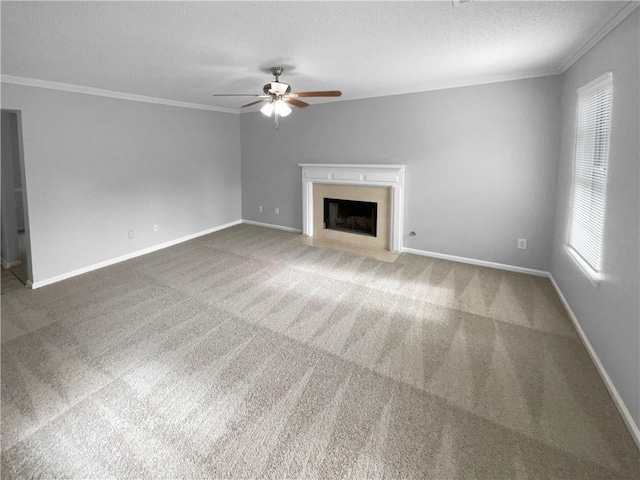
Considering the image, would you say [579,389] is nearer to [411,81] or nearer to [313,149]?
[411,81]

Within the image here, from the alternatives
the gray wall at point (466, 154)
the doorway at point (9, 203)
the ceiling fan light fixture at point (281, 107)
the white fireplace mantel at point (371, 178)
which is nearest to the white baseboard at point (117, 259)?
the doorway at point (9, 203)

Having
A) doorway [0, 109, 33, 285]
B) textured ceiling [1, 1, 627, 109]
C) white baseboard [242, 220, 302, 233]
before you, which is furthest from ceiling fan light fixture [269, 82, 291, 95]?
doorway [0, 109, 33, 285]

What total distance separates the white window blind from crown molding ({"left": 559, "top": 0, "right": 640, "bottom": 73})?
0.32 metres

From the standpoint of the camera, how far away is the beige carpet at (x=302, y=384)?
163 centimetres

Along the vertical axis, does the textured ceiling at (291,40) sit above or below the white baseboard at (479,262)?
above

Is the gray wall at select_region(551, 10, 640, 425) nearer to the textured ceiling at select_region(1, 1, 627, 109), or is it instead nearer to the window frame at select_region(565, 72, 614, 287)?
the window frame at select_region(565, 72, 614, 287)

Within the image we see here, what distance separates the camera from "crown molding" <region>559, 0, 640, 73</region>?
199 cm

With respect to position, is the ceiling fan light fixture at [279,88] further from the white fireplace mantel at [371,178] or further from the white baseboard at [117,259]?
the white baseboard at [117,259]

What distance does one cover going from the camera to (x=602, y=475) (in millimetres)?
1530

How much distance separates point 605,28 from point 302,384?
3.34 m

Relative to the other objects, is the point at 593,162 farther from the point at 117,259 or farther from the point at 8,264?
the point at 8,264

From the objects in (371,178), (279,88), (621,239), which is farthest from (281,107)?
(621,239)

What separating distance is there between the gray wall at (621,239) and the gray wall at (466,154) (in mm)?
1140

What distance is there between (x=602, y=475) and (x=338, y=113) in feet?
16.4
